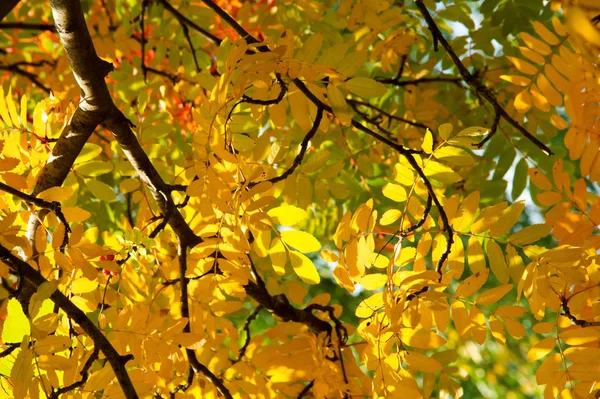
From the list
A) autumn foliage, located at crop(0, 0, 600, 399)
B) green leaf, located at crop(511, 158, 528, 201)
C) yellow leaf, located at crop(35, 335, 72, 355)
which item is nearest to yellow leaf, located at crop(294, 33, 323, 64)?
autumn foliage, located at crop(0, 0, 600, 399)

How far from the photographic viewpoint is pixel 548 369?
133 centimetres

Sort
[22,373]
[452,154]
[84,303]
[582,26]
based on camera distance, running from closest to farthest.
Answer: [582,26], [22,373], [452,154], [84,303]

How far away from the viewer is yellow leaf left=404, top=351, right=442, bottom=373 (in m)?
1.38

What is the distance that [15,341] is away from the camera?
A: 1188 mm

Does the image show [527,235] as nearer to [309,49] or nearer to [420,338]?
[420,338]

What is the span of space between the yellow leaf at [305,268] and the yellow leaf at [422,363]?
0.87ft

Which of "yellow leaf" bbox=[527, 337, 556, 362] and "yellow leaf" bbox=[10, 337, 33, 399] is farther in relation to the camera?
"yellow leaf" bbox=[527, 337, 556, 362]

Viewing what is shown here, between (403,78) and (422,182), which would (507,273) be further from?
(403,78)

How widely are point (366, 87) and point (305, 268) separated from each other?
42cm

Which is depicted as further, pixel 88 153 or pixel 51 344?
pixel 88 153

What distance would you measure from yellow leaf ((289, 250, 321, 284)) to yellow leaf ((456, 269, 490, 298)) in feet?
1.02

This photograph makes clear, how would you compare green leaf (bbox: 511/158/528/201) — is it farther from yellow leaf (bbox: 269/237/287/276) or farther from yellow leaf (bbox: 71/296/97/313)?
yellow leaf (bbox: 71/296/97/313)

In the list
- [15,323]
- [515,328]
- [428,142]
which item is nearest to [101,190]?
[15,323]

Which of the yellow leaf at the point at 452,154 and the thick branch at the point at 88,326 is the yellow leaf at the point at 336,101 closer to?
the yellow leaf at the point at 452,154
